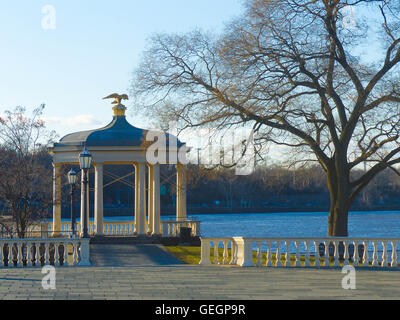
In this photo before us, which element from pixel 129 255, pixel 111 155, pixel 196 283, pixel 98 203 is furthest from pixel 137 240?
pixel 196 283

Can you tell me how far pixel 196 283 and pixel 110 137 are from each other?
18.8 metres

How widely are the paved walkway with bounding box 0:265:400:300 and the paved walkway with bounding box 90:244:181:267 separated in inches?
180

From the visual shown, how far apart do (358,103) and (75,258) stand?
37.0 ft

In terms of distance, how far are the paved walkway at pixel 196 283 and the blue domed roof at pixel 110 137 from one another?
1412 centimetres

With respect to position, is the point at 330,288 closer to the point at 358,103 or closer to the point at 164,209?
the point at 358,103

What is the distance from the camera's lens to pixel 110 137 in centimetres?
3347

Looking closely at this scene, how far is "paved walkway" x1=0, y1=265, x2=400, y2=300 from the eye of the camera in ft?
44.0

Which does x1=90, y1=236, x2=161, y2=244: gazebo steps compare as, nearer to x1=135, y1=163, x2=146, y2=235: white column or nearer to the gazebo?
the gazebo

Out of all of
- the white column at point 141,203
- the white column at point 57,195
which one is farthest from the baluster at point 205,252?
the white column at point 141,203

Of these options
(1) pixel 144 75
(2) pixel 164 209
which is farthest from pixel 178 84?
(2) pixel 164 209

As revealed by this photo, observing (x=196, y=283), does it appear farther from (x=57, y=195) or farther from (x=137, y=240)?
(x=137, y=240)

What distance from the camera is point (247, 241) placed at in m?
19.9

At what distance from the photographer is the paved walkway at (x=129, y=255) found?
2421 cm

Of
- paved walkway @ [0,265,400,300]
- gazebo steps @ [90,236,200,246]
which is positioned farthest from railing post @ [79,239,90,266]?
gazebo steps @ [90,236,200,246]
